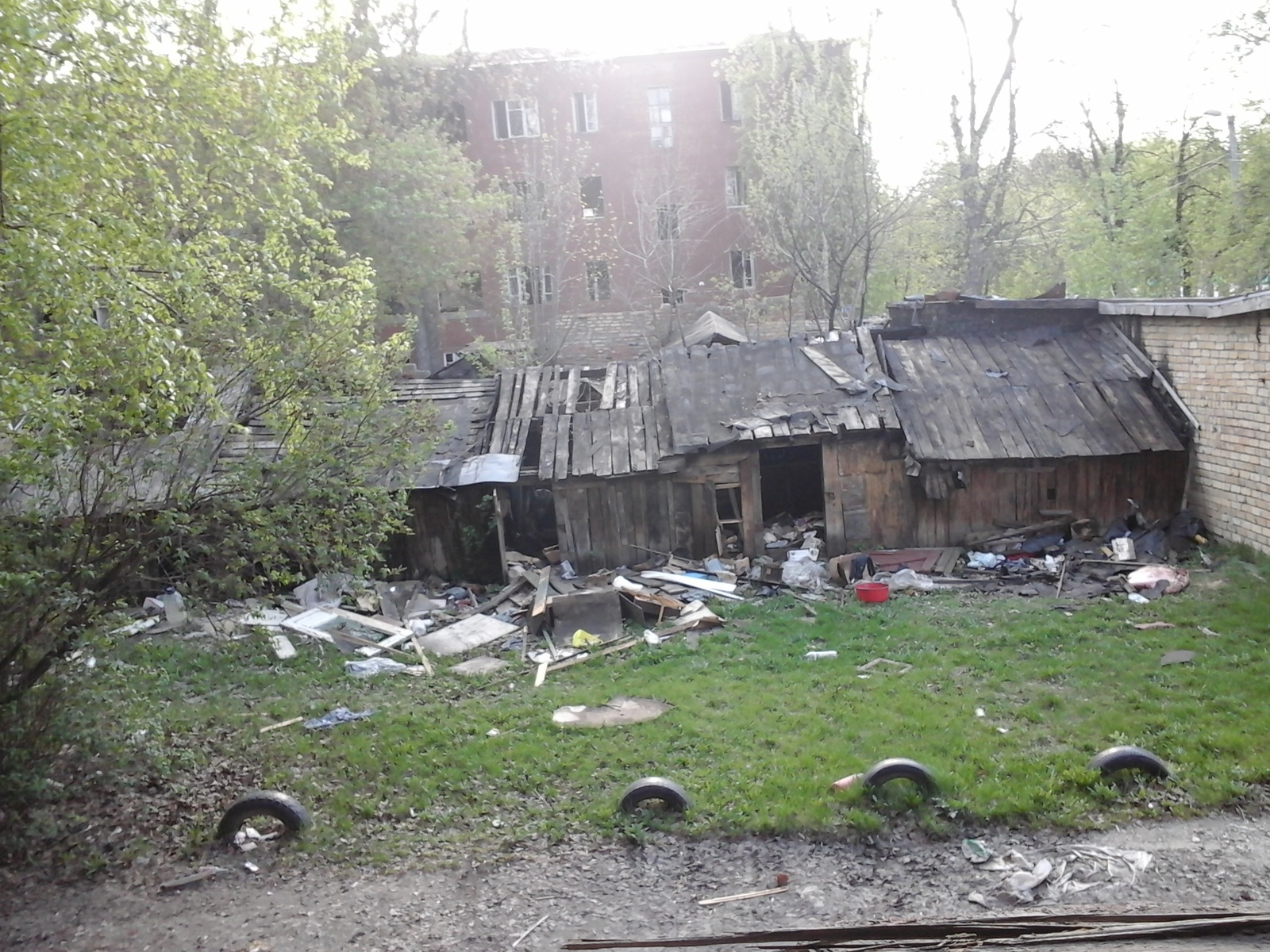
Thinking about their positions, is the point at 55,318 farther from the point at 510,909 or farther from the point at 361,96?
the point at 361,96

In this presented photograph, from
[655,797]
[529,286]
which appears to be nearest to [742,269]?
[529,286]

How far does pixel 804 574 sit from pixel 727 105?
22440 millimetres

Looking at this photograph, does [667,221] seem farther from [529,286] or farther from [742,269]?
[529,286]

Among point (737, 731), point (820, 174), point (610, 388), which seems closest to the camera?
point (737, 731)

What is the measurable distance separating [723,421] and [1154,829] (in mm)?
9077

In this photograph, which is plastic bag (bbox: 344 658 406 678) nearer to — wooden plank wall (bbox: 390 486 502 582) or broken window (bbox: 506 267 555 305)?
wooden plank wall (bbox: 390 486 502 582)

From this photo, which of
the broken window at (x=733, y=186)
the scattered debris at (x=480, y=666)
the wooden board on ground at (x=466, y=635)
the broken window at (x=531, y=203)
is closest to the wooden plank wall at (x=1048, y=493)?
the wooden board on ground at (x=466, y=635)

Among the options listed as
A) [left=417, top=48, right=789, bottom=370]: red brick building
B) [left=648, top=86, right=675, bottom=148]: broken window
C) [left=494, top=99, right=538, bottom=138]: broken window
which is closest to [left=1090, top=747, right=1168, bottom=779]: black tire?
[left=417, top=48, right=789, bottom=370]: red brick building

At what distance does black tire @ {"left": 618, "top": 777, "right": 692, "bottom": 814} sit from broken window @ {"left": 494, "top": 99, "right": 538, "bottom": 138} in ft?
89.9

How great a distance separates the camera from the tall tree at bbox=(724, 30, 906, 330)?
76.7 ft

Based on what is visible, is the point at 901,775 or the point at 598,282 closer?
the point at 901,775

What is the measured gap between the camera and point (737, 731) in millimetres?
8055

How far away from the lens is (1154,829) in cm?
604

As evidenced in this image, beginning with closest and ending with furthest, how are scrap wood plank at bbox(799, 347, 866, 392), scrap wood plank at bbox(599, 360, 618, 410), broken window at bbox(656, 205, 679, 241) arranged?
scrap wood plank at bbox(799, 347, 866, 392)
scrap wood plank at bbox(599, 360, 618, 410)
broken window at bbox(656, 205, 679, 241)
